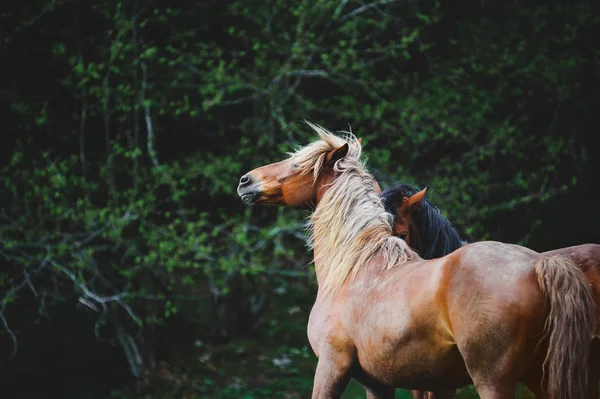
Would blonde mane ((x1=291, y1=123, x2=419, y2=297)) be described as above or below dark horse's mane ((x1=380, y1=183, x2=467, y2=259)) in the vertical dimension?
above

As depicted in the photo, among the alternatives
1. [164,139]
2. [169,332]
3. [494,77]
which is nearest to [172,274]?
[169,332]

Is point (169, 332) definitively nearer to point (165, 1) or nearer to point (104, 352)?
point (104, 352)

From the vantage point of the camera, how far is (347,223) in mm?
3547

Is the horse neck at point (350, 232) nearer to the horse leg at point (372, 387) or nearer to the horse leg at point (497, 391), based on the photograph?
the horse leg at point (372, 387)

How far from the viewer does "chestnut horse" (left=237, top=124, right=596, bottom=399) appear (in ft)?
8.84

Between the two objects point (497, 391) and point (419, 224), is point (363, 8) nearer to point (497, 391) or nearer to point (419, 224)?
point (419, 224)

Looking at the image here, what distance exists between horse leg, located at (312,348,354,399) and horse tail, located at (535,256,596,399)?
0.92 m

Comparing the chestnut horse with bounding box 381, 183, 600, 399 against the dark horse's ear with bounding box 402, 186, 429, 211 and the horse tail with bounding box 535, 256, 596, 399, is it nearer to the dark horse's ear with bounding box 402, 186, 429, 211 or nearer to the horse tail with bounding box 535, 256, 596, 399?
the dark horse's ear with bounding box 402, 186, 429, 211

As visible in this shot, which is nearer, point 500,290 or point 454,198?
point 500,290

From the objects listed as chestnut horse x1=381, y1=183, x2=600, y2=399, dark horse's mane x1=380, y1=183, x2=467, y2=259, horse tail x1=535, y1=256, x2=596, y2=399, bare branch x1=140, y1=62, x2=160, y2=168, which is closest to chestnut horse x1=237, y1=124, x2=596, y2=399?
horse tail x1=535, y1=256, x2=596, y2=399

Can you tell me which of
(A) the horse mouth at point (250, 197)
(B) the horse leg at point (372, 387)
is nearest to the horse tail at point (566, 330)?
(B) the horse leg at point (372, 387)

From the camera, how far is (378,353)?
3.04m

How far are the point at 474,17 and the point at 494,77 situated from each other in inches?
35.7

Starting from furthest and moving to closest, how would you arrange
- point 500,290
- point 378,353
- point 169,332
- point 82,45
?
1. point 169,332
2. point 82,45
3. point 378,353
4. point 500,290
